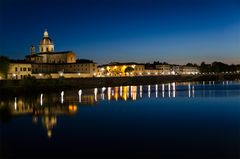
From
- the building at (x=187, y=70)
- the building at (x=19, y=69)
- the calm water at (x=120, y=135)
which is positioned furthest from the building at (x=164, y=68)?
the calm water at (x=120, y=135)

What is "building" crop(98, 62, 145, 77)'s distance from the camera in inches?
2911

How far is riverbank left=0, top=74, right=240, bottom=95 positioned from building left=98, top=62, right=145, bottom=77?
363 inches

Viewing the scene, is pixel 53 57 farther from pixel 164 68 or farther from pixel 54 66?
pixel 164 68

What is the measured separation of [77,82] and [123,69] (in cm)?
3459

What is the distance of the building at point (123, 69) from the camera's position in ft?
243

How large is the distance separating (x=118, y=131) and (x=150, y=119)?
352cm

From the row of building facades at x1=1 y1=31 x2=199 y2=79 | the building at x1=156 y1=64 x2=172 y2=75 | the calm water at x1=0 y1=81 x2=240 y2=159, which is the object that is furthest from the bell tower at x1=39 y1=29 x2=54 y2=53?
the calm water at x1=0 y1=81 x2=240 y2=159

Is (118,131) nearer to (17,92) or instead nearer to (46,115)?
(46,115)

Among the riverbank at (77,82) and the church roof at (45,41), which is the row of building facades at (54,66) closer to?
the church roof at (45,41)

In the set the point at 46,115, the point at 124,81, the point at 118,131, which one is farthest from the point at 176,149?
the point at 124,81

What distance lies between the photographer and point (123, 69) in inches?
3046

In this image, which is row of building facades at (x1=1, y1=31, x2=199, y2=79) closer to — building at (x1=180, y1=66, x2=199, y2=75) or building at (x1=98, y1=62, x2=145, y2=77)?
building at (x1=98, y1=62, x2=145, y2=77)

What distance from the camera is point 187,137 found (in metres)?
10.9

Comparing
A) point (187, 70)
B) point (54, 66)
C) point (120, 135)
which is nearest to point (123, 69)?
point (54, 66)
